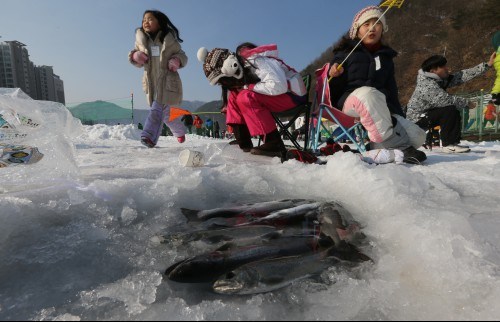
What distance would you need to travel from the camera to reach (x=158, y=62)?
4.74 metres

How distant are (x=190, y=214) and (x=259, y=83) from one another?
188 centimetres

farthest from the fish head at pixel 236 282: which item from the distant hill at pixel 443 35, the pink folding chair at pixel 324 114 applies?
the distant hill at pixel 443 35

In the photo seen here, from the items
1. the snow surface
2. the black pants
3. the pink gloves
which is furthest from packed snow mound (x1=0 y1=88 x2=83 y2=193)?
the black pants

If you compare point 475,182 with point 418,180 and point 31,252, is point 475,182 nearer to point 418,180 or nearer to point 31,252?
point 418,180

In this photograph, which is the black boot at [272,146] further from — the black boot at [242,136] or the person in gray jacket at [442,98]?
the person in gray jacket at [442,98]

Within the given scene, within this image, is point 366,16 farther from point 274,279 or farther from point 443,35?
point 443,35

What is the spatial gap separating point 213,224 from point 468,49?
164ft

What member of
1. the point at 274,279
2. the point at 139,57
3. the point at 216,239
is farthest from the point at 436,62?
the point at 274,279

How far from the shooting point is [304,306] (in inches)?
28.5

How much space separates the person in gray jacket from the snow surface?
290cm

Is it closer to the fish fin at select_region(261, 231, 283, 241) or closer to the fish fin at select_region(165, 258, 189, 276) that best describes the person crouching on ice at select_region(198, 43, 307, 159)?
the fish fin at select_region(261, 231, 283, 241)

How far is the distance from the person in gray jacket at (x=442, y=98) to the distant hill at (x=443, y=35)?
1082 inches

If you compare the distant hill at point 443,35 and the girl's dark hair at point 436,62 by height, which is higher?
the distant hill at point 443,35

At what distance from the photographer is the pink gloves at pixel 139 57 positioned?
455 cm
